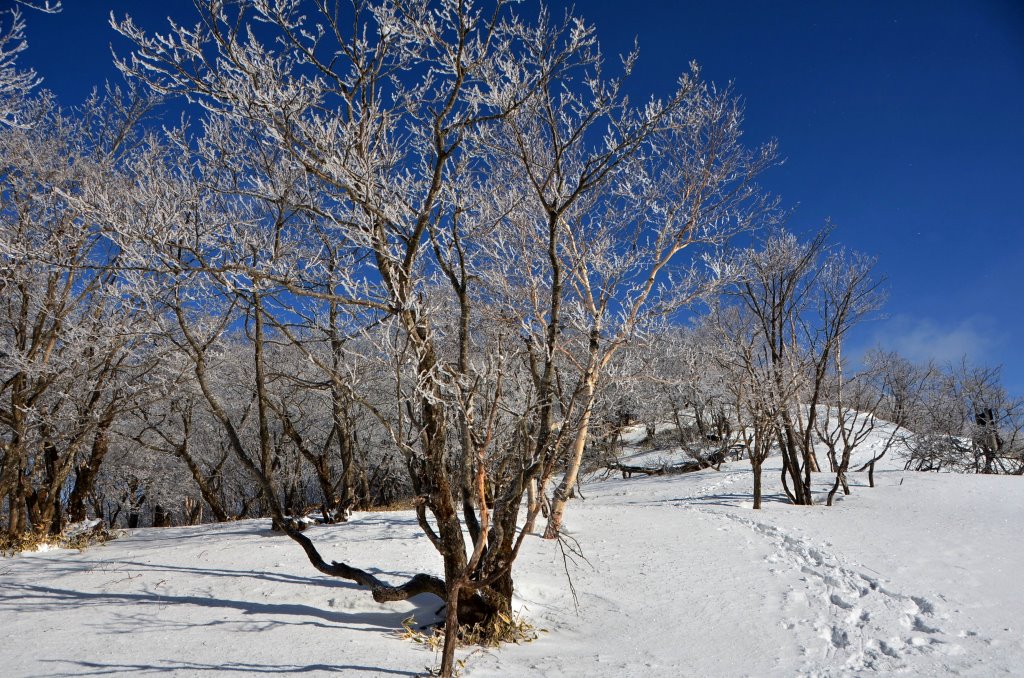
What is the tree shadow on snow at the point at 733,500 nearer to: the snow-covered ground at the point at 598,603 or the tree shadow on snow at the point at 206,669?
the snow-covered ground at the point at 598,603

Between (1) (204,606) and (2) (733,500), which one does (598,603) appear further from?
(2) (733,500)

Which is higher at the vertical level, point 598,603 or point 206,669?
point 206,669

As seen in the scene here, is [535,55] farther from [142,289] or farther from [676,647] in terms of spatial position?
[676,647]

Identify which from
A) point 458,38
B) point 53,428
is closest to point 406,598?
point 458,38

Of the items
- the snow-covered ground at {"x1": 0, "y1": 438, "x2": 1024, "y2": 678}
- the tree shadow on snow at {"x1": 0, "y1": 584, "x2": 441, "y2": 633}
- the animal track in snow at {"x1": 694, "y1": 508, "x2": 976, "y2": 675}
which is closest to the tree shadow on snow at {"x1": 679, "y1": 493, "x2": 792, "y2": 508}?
the snow-covered ground at {"x1": 0, "y1": 438, "x2": 1024, "y2": 678}

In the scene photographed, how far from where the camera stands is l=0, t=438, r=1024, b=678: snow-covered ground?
4.50 m

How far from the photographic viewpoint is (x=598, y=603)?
6.19 m

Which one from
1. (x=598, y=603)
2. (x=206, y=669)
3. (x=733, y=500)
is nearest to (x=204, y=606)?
(x=206, y=669)

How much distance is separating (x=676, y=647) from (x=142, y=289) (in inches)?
239

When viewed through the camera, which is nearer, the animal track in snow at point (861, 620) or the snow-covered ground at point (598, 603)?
the snow-covered ground at point (598, 603)

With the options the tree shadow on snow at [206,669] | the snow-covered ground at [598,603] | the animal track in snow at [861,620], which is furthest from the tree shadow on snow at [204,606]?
the animal track in snow at [861,620]

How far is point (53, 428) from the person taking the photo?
8.95m

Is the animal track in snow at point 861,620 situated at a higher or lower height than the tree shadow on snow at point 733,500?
lower

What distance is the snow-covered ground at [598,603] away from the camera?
14.8 feet
